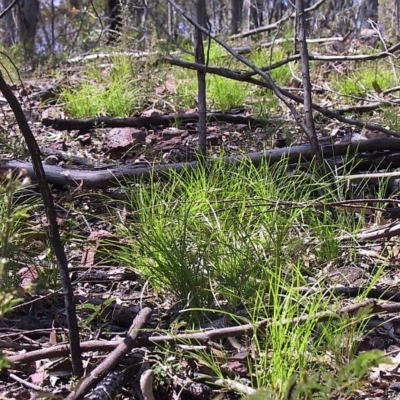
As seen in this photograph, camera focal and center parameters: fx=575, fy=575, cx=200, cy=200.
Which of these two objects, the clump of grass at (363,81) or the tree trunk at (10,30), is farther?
the tree trunk at (10,30)

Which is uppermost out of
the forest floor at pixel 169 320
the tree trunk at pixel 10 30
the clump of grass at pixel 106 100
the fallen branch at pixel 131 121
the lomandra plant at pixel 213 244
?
the tree trunk at pixel 10 30

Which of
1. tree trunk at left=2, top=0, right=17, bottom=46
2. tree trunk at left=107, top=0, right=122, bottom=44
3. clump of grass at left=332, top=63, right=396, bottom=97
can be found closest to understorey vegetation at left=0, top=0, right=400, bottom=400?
clump of grass at left=332, top=63, right=396, bottom=97

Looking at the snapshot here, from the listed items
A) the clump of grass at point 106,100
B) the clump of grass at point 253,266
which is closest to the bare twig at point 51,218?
the clump of grass at point 253,266

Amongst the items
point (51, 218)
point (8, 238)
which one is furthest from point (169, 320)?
point (8, 238)

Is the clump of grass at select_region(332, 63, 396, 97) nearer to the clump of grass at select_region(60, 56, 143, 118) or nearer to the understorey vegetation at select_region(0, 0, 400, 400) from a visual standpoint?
the understorey vegetation at select_region(0, 0, 400, 400)

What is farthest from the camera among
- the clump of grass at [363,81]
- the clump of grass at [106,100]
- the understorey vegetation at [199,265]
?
the clump of grass at [363,81]

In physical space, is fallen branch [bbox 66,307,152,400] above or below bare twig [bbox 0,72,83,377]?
below

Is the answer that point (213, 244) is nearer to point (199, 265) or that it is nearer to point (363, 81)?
point (199, 265)

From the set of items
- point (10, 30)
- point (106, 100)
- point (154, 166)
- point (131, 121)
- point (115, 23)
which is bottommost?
point (154, 166)

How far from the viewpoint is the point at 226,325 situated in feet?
6.33

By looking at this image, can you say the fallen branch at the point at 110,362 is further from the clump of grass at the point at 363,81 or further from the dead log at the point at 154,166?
the clump of grass at the point at 363,81

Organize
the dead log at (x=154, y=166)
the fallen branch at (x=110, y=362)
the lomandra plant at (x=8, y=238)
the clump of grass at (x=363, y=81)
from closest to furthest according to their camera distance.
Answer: the lomandra plant at (x=8, y=238)
the fallen branch at (x=110, y=362)
the dead log at (x=154, y=166)
the clump of grass at (x=363, y=81)

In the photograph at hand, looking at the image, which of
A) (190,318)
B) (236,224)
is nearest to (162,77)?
(236,224)

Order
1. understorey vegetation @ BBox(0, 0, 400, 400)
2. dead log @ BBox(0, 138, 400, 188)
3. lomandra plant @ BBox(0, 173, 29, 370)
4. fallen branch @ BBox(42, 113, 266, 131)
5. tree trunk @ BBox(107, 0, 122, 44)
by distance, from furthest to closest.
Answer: tree trunk @ BBox(107, 0, 122, 44), fallen branch @ BBox(42, 113, 266, 131), dead log @ BBox(0, 138, 400, 188), understorey vegetation @ BBox(0, 0, 400, 400), lomandra plant @ BBox(0, 173, 29, 370)
